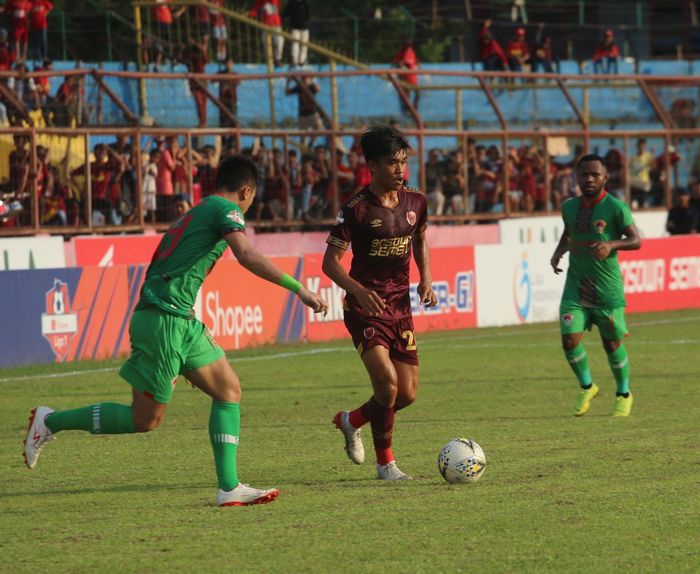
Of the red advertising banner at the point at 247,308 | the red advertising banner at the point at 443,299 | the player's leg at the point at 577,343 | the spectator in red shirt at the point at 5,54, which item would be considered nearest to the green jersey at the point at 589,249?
the player's leg at the point at 577,343

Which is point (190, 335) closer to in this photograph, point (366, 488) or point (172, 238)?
point (172, 238)

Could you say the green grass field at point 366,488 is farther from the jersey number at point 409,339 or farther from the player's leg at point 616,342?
the jersey number at point 409,339

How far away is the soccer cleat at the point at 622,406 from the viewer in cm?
1255

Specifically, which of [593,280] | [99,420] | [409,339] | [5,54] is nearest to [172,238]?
[99,420]

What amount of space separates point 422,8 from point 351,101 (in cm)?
1604

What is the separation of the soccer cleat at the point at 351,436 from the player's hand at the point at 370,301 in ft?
3.90

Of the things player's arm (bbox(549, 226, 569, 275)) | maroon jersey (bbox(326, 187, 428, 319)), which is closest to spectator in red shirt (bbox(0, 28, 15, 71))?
player's arm (bbox(549, 226, 569, 275))

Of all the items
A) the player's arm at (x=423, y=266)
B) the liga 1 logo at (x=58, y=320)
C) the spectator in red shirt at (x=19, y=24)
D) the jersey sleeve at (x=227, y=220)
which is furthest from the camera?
the spectator in red shirt at (x=19, y=24)

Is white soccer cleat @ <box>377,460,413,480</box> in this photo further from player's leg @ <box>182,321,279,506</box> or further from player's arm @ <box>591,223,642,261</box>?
player's arm @ <box>591,223,642,261</box>

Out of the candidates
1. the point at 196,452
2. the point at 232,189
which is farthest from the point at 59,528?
the point at 196,452

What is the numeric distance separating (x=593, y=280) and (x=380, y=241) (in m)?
4.15

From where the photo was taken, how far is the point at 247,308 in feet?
64.8

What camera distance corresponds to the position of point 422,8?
135 ft

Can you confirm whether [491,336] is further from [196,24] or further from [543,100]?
[196,24]
